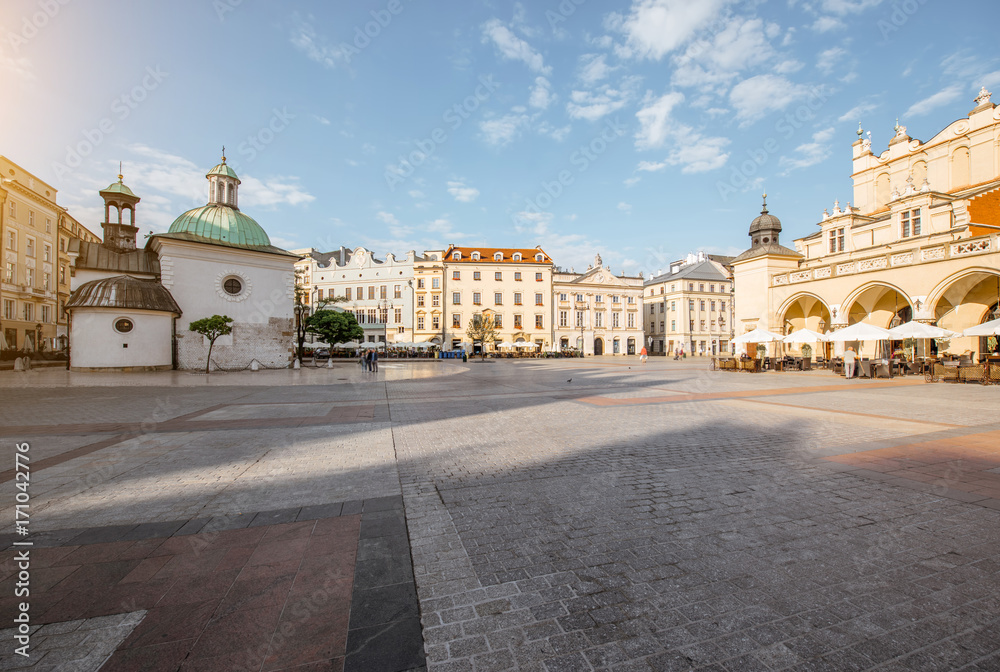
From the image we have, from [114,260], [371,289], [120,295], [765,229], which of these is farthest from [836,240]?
[371,289]

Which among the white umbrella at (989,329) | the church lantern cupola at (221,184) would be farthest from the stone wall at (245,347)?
the white umbrella at (989,329)

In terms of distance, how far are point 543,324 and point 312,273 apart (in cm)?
3564

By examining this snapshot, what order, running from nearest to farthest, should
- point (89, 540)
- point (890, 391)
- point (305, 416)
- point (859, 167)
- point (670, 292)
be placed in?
point (89, 540) → point (305, 416) → point (890, 391) → point (859, 167) → point (670, 292)

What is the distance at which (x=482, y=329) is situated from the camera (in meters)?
52.7

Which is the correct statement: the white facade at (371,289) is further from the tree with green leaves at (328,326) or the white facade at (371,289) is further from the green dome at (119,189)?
the green dome at (119,189)

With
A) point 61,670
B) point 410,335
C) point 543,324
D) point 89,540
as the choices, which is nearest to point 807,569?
point 61,670

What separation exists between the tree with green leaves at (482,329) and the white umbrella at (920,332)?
122 feet

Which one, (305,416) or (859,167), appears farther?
(859,167)

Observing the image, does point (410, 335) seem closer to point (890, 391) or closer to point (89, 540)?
point (890, 391)

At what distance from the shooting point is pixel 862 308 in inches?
1084

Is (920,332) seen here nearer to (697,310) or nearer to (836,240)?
(836,240)

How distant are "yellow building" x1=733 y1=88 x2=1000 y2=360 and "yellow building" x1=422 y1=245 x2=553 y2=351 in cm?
3172

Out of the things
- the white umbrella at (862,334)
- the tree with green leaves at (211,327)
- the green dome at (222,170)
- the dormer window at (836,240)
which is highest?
the green dome at (222,170)

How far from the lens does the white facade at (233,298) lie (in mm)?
Result: 28188
